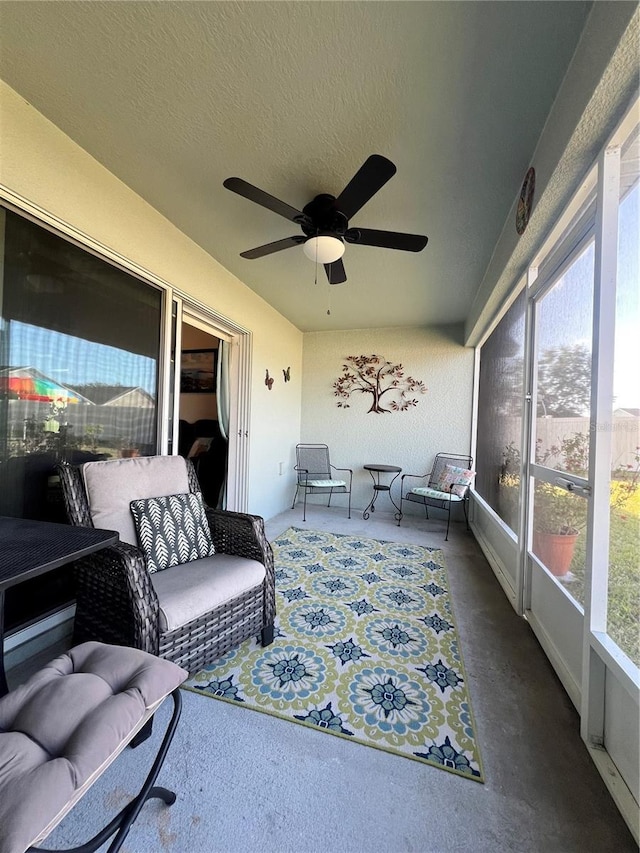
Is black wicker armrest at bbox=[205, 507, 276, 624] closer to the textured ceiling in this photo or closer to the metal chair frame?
the textured ceiling

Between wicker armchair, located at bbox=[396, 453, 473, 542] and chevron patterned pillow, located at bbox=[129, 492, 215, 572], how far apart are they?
259 centimetres

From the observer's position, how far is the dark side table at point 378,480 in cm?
416

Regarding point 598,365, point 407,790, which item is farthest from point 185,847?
point 598,365

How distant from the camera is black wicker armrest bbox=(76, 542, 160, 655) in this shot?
4.00 feet

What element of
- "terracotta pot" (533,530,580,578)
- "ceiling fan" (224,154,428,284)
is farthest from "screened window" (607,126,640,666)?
"ceiling fan" (224,154,428,284)

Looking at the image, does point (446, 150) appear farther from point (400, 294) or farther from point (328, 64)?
point (400, 294)

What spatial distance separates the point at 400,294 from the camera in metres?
3.34

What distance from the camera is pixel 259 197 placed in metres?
1.59

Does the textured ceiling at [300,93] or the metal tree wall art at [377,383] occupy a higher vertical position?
the textured ceiling at [300,93]

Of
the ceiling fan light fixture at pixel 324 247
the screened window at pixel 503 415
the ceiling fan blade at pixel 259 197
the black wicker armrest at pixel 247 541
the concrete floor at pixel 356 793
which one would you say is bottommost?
the concrete floor at pixel 356 793

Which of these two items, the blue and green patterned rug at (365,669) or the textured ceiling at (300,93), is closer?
the textured ceiling at (300,93)

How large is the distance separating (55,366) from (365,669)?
212cm

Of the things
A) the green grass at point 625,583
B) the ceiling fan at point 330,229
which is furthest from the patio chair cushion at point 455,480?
the ceiling fan at point 330,229

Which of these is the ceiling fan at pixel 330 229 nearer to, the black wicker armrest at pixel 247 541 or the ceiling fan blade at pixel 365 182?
the ceiling fan blade at pixel 365 182
